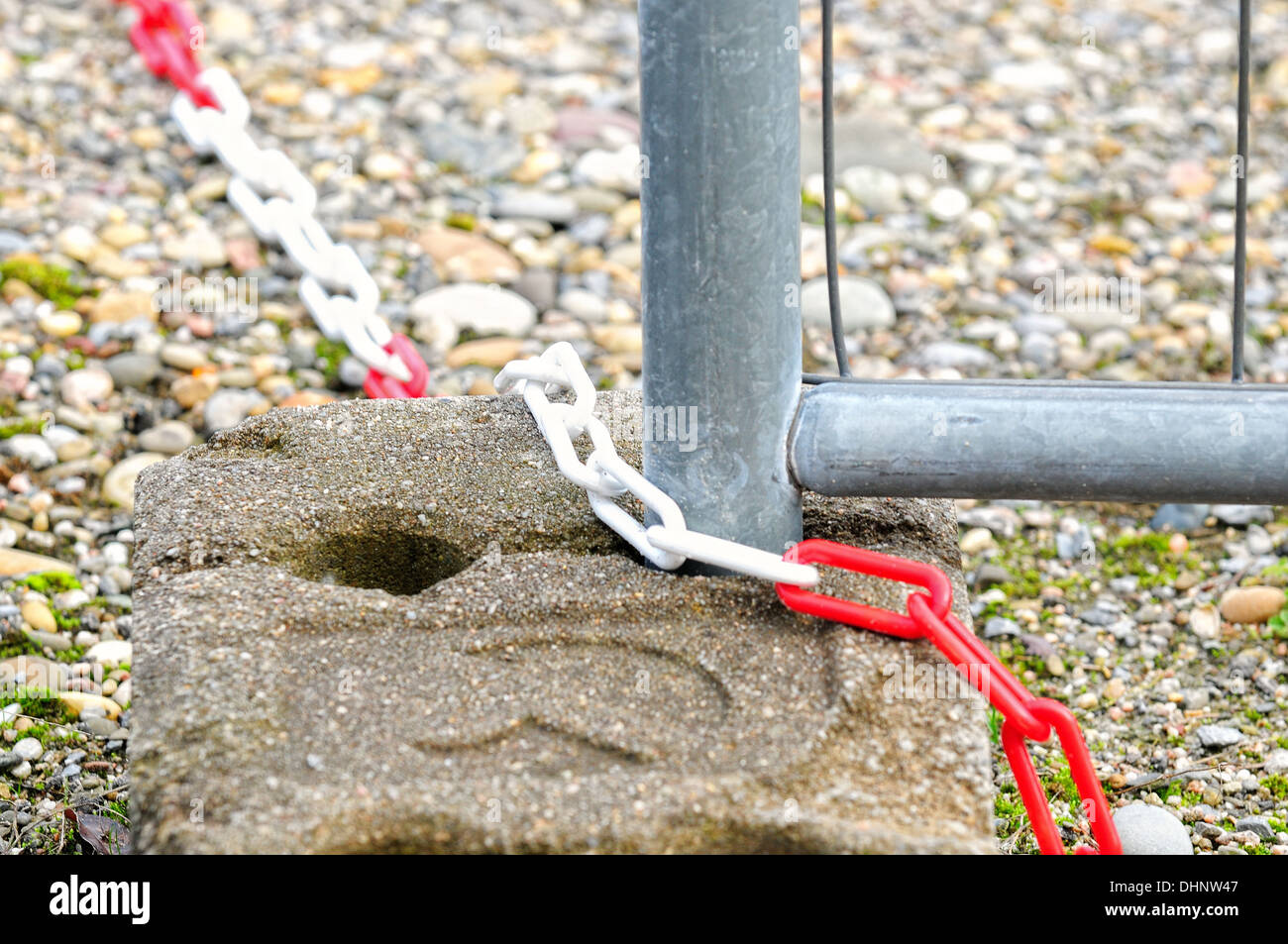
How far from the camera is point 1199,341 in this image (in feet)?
10.4

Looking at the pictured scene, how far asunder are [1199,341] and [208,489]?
2.28m

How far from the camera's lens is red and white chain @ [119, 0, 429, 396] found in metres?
2.38

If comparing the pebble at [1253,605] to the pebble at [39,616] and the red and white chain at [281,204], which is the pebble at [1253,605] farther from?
the pebble at [39,616]

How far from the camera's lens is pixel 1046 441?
4.71 ft

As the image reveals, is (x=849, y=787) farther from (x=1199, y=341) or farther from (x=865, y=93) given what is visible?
(x=865, y=93)

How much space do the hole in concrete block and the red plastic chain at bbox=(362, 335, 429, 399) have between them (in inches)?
24.9

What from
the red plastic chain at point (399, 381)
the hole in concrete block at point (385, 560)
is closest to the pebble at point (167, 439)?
the red plastic chain at point (399, 381)

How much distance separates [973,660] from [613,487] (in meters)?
0.43

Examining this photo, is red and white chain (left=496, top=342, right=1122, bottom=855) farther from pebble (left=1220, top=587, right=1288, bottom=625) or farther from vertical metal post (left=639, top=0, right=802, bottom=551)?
pebble (left=1220, top=587, right=1288, bottom=625)

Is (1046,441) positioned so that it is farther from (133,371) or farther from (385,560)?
(133,371)

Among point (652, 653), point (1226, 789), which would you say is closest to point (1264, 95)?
point (1226, 789)

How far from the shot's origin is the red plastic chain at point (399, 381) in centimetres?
235

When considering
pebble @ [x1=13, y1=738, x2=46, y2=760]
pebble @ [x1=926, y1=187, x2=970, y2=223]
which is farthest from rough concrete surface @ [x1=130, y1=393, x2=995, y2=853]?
→ pebble @ [x1=926, y1=187, x2=970, y2=223]

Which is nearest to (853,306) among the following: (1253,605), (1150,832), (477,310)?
(477,310)
